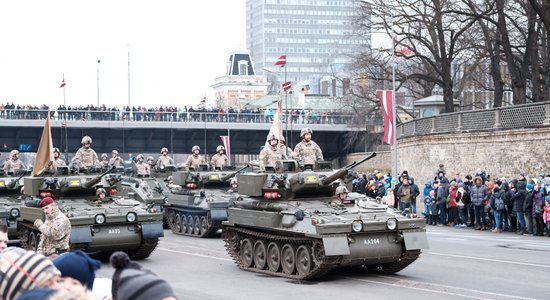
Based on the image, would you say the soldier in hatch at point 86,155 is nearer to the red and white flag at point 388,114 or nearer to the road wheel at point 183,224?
the road wheel at point 183,224

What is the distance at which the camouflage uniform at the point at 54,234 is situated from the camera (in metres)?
13.7

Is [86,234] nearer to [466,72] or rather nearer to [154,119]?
[466,72]

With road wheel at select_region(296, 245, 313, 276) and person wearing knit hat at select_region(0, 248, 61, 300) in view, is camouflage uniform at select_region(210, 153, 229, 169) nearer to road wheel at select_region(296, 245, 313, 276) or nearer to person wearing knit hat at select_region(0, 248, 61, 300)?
road wheel at select_region(296, 245, 313, 276)

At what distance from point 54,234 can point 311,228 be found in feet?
17.5

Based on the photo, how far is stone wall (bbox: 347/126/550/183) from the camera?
35.7 meters

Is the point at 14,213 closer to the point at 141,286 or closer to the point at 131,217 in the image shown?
the point at 131,217

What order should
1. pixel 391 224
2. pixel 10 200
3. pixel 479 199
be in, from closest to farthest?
pixel 391 224 < pixel 10 200 < pixel 479 199

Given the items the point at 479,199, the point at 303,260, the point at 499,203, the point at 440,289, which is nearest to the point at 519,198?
the point at 499,203

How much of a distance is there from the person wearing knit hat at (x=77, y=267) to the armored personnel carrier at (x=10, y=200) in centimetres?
1852

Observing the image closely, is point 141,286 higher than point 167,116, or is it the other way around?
point 167,116

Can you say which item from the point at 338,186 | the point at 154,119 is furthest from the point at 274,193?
the point at 154,119

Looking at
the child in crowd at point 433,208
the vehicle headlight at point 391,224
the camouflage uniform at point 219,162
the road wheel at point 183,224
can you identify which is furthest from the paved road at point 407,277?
the child in crowd at point 433,208

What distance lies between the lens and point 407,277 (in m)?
18.1

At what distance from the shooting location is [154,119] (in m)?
68.3
